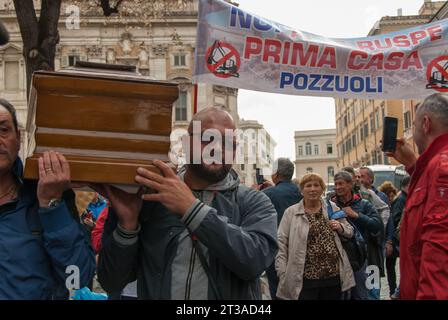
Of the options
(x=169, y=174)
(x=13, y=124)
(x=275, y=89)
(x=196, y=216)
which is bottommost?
(x=196, y=216)

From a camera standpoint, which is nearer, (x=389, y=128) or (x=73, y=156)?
(x=73, y=156)

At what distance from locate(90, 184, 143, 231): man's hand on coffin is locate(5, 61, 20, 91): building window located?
39926 mm

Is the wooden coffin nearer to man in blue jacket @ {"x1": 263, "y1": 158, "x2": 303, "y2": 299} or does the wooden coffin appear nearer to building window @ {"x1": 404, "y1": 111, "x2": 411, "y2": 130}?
man in blue jacket @ {"x1": 263, "y1": 158, "x2": 303, "y2": 299}

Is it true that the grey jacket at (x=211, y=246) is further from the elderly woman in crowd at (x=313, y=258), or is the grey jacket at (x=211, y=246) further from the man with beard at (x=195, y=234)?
the elderly woman in crowd at (x=313, y=258)

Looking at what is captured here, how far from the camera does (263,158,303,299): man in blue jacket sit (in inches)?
273

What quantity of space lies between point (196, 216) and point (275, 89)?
3.63 m

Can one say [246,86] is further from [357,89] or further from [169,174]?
[169,174]

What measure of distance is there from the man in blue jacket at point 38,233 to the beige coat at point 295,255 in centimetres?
334

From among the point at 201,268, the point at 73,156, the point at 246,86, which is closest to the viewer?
the point at 73,156

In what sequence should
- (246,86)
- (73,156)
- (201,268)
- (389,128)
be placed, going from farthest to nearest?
(246,86)
(389,128)
(201,268)
(73,156)

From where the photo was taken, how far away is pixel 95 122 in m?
2.29
